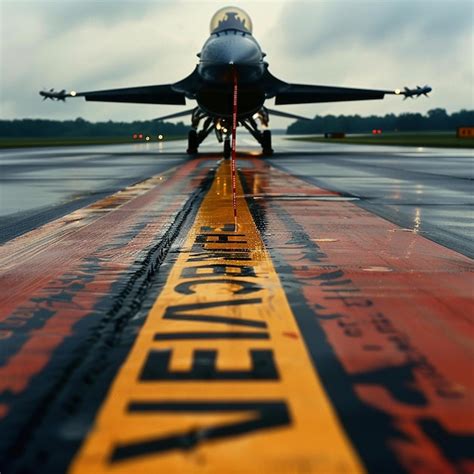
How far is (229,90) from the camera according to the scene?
22.3 m

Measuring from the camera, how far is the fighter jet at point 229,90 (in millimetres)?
21234

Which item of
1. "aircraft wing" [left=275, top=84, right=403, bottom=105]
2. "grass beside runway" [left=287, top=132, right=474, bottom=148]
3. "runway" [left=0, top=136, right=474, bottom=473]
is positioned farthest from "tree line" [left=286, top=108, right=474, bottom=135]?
"runway" [left=0, top=136, right=474, bottom=473]

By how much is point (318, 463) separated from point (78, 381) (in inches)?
46.4

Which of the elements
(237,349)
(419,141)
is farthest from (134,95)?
(419,141)

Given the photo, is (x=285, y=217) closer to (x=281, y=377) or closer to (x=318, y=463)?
(x=281, y=377)

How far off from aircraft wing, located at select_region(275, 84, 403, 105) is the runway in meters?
23.7

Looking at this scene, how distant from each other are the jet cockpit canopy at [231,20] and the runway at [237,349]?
18172 mm

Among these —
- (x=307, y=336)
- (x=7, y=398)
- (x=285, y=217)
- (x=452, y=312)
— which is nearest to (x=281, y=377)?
(x=307, y=336)

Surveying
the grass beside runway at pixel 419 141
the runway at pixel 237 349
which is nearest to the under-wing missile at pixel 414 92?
the grass beside runway at pixel 419 141

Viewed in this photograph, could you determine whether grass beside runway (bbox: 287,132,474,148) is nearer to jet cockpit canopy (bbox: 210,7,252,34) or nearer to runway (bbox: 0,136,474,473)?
jet cockpit canopy (bbox: 210,7,252,34)

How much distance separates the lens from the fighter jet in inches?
836

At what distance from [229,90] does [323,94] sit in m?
10.4

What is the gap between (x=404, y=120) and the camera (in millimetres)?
155125

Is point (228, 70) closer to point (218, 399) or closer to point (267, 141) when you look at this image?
point (267, 141)
